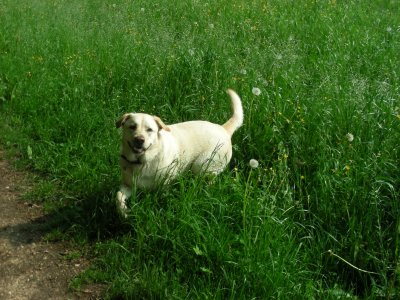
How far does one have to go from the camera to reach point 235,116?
4562 mm

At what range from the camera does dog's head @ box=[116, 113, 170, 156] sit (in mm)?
3729

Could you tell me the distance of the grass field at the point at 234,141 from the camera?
10.8 feet

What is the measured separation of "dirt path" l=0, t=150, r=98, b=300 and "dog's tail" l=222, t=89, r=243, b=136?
171cm

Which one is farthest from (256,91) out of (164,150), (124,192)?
(124,192)

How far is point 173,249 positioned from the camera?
3.49m

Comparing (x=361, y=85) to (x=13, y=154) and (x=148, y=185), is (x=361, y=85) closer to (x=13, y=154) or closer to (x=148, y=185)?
(x=148, y=185)

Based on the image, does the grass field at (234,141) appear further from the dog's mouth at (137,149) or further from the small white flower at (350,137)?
the dog's mouth at (137,149)

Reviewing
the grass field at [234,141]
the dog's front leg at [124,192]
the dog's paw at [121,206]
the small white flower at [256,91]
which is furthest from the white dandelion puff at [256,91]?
the dog's paw at [121,206]

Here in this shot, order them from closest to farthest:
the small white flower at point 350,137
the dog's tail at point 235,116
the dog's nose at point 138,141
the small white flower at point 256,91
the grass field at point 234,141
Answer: the grass field at point 234,141 < the dog's nose at point 138,141 < the small white flower at point 350,137 < the dog's tail at point 235,116 < the small white flower at point 256,91

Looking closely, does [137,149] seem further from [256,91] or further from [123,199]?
[256,91]

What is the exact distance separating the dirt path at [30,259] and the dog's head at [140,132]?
3.01 ft

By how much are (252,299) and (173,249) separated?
72cm

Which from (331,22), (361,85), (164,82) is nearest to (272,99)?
(361,85)

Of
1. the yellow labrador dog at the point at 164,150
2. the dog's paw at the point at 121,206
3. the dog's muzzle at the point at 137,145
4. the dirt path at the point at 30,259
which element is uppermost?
the dog's muzzle at the point at 137,145
